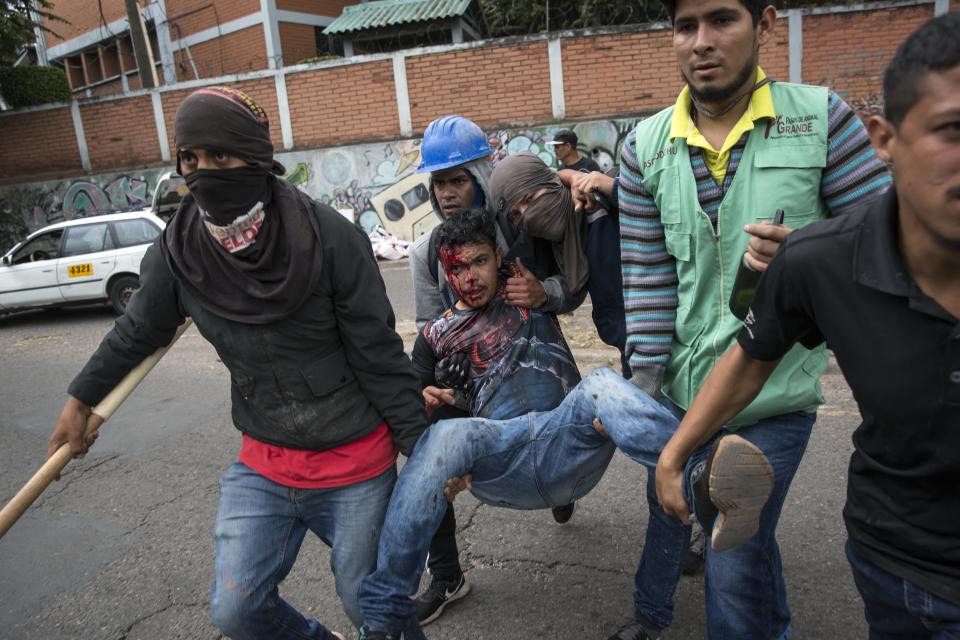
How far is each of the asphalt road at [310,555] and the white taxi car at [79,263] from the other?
538cm

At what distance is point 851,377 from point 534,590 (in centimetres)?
195

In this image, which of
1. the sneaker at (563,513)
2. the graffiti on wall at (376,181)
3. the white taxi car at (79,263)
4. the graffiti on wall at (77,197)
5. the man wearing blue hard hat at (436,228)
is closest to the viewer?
the man wearing blue hard hat at (436,228)

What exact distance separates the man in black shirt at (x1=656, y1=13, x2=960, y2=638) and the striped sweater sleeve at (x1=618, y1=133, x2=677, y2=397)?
0.55 meters

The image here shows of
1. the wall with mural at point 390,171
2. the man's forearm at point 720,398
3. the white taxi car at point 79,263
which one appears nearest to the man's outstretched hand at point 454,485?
the man's forearm at point 720,398

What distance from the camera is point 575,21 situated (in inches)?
659

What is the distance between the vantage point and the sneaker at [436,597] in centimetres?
279

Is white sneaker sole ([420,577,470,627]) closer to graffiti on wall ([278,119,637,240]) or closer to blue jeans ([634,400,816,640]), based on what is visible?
blue jeans ([634,400,816,640])

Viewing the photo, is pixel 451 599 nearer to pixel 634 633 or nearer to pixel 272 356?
pixel 634 633

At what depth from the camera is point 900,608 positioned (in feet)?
4.59

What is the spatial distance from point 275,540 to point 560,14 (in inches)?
681

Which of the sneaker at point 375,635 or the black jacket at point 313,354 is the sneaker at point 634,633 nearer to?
the sneaker at point 375,635

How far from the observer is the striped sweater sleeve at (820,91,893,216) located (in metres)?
1.76

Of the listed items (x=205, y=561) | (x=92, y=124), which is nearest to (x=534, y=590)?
(x=205, y=561)

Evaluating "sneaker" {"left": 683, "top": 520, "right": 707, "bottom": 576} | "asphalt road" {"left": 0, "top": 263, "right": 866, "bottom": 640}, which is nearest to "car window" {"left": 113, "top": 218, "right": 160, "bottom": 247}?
"asphalt road" {"left": 0, "top": 263, "right": 866, "bottom": 640}
